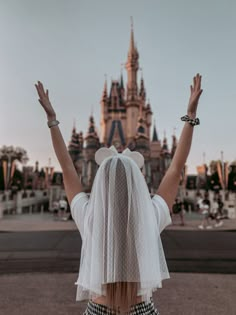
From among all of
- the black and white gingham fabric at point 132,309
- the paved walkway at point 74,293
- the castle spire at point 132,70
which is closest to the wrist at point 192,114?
the black and white gingham fabric at point 132,309

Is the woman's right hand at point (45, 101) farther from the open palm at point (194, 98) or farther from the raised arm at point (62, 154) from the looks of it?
the open palm at point (194, 98)

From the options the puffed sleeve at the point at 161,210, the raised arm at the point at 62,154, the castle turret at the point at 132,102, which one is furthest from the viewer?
the castle turret at the point at 132,102

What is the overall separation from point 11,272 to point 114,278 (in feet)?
16.7

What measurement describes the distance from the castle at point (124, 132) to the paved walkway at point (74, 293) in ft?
159

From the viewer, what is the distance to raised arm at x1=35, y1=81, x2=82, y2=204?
5.27ft

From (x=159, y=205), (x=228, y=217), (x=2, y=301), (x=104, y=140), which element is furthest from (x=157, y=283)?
(x=104, y=140)

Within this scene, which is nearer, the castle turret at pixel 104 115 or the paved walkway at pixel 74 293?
the paved walkway at pixel 74 293

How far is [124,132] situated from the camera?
2566 inches

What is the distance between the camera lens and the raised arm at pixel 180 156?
1558mm

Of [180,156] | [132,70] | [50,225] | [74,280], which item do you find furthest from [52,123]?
[132,70]

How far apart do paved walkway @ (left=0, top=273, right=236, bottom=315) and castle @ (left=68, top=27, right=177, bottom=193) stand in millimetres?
48517

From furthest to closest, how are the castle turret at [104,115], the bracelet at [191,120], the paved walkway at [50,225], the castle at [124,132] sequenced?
the castle turret at [104,115] < the castle at [124,132] < the paved walkway at [50,225] < the bracelet at [191,120]

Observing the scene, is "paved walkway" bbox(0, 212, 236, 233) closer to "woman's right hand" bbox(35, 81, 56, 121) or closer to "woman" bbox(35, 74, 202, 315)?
"woman's right hand" bbox(35, 81, 56, 121)

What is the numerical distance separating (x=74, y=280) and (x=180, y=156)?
4.23 meters
